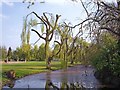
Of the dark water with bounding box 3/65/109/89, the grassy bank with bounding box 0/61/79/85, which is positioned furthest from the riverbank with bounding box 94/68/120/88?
the grassy bank with bounding box 0/61/79/85

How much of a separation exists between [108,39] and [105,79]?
2118 millimetres

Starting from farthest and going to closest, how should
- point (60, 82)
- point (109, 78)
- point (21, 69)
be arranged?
point (21, 69) → point (60, 82) → point (109, 78)

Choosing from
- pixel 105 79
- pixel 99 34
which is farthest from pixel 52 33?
pixel 99 34

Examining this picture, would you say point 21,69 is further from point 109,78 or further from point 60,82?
point 109,78

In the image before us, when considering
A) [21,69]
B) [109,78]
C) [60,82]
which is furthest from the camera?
[21,69]

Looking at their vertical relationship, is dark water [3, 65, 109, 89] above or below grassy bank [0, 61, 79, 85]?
below

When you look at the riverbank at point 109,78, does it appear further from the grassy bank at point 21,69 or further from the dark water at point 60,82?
the grassy bank at point 21,69

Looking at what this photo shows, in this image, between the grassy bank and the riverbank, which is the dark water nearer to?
the riverbank

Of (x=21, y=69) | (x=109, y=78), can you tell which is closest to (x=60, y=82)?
(x=109, y=78)

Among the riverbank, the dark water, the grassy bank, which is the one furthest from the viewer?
the grassy bank

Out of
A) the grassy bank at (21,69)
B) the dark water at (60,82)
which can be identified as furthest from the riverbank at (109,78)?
the grassy bank at (21,69)

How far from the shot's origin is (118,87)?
324 inches

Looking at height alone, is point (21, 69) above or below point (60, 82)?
above

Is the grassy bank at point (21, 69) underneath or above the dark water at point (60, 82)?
above
